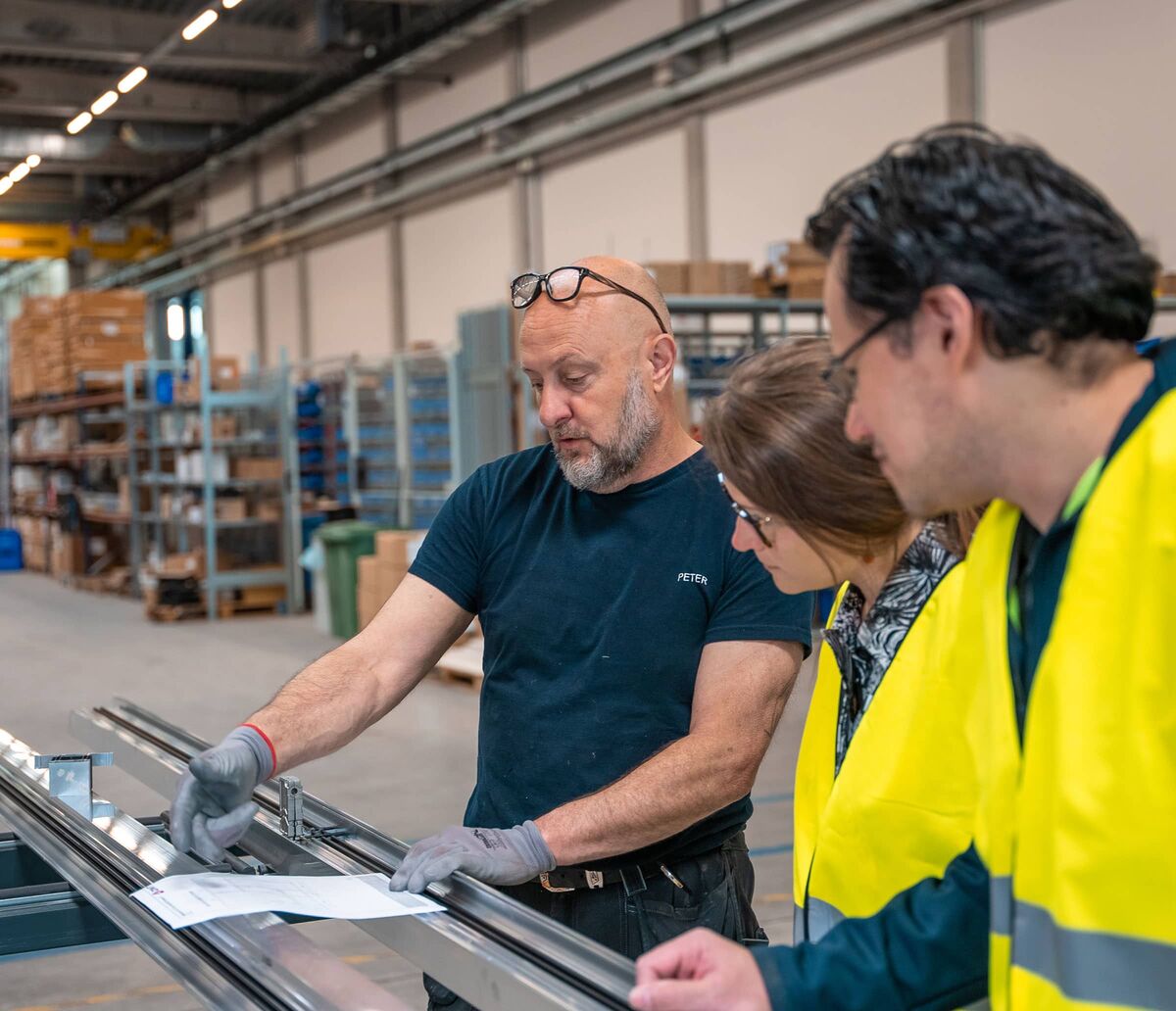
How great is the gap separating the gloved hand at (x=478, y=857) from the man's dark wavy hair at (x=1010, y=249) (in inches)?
36.0

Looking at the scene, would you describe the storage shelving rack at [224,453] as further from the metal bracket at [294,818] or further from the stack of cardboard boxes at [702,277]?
the metal bracket at [294,818]

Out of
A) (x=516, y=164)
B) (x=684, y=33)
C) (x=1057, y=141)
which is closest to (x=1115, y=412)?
(x=1057, y=141)

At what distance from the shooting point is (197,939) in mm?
1557

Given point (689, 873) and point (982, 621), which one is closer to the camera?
point (982, 621)

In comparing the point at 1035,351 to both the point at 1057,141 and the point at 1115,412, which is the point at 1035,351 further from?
the point at 1057,141

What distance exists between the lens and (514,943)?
1.41m

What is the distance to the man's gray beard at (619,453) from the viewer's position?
2084 millimetres

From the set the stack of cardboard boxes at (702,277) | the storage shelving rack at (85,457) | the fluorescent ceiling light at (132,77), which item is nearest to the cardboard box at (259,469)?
the storage shelving rack at (85,457)

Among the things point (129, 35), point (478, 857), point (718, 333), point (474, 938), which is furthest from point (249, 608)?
point (474, 938)

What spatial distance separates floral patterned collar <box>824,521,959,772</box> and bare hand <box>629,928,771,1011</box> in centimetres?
30

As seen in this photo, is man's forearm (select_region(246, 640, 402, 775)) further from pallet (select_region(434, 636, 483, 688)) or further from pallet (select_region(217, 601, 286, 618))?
pallet (select_region(217, 601, 286, 618))

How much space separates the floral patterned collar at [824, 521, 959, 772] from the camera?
1.37m

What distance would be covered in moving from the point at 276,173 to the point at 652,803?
18.9m

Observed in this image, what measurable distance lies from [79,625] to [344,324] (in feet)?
23.9
